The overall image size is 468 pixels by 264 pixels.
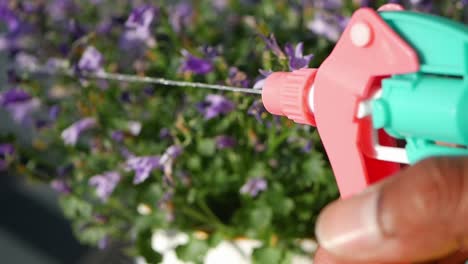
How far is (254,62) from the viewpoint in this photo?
67 cm

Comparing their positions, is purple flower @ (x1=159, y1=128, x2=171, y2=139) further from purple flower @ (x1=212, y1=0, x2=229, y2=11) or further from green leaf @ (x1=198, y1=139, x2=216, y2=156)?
purple flower @ (x1=212, y1=0, x2=229, y2=11)

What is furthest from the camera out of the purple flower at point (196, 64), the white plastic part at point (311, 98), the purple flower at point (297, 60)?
the purple flower at point (196, 64)

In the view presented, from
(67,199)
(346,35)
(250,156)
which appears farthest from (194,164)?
(346,35)

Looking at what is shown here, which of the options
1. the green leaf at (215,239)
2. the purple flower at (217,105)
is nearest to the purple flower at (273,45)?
the purple flower at (217,105)

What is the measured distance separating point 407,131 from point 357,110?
0.10 ft

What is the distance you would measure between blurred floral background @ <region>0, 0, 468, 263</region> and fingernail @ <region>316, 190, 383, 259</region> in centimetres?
25

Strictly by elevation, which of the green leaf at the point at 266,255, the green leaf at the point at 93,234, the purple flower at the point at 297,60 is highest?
the purple flower at the point at 297,60

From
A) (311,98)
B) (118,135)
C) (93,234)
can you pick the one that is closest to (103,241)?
(93,234)

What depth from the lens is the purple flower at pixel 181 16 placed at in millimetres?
744

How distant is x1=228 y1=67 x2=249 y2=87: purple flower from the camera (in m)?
0.56

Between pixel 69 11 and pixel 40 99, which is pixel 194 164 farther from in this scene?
pixel 69 11

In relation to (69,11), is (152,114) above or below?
below

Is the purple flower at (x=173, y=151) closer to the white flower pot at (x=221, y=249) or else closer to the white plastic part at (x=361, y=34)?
the white flower pot at (x=221, y=249)

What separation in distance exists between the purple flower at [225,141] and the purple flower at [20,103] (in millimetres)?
283
